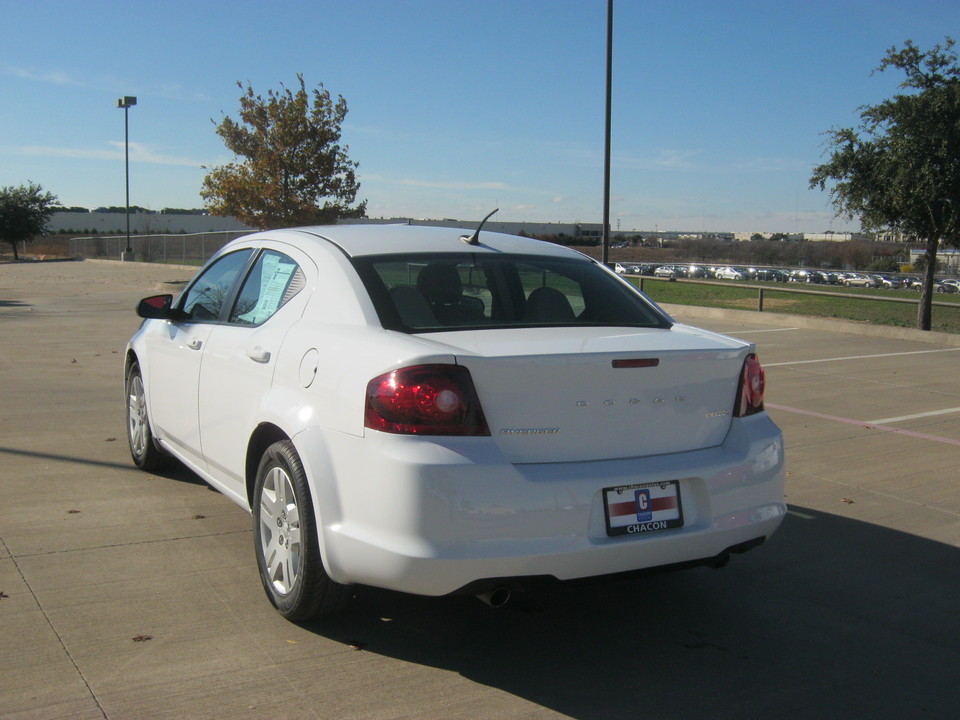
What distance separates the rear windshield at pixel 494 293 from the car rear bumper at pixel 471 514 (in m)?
0.69

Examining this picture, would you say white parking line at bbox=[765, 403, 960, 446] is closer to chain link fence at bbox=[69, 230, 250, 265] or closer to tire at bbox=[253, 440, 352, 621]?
tire at bbox=[253, 440, 352, 621]

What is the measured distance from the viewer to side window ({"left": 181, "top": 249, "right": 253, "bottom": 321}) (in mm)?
5223

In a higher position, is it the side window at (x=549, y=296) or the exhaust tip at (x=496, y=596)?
the side window at (x=549, y=296)

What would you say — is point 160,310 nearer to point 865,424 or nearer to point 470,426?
point 470,426

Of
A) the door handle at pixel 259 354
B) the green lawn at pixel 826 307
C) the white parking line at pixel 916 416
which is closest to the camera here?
the door handle at pixel 259 354

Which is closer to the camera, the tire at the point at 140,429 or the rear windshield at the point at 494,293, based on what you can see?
the rear windshield at the point at 494,293

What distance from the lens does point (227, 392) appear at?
4664 mm

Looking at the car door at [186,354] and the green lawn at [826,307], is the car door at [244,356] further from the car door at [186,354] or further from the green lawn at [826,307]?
the green lawn at [826,307]

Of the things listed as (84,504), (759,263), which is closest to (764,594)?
(84,504)

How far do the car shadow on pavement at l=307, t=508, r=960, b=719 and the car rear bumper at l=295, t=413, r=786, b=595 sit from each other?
0.88 feet

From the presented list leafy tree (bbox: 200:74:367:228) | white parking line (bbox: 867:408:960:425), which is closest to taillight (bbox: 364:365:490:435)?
white parking line (bbox: 867:408:960:425)

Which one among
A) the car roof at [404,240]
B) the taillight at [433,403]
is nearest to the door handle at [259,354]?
the car roof at [404,240]

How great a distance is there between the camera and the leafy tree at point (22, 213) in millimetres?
61406

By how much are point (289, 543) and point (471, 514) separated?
1.01 metres
